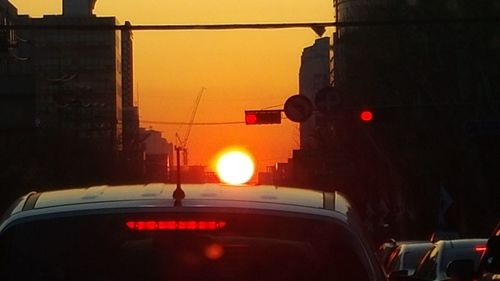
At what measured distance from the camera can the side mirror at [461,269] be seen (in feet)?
40.2

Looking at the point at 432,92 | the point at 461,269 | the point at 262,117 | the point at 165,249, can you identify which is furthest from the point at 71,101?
the point at 165,249

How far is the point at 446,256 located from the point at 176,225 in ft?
35.8

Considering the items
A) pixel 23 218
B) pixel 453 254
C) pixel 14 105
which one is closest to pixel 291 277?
pixel 23 218

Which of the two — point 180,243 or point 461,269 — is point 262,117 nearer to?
point 461,269

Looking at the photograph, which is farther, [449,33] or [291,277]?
[449,33]

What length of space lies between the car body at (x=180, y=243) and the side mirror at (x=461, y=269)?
22.0ft

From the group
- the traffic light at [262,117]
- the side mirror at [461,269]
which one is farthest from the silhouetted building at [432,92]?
the side mirror at [461,269]

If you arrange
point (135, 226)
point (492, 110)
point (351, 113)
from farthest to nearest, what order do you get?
point (492, 110) < point (351, 113) < point (135, 226)

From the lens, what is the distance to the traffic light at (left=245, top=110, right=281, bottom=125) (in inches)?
1574

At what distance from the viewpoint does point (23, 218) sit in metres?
5.32

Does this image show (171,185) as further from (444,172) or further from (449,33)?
(444,172)

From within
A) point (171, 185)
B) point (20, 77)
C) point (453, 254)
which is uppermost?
point (20, 77)

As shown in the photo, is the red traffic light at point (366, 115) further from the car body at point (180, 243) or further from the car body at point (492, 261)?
the car body at point (180, 243)

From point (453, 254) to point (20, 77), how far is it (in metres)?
51.4
